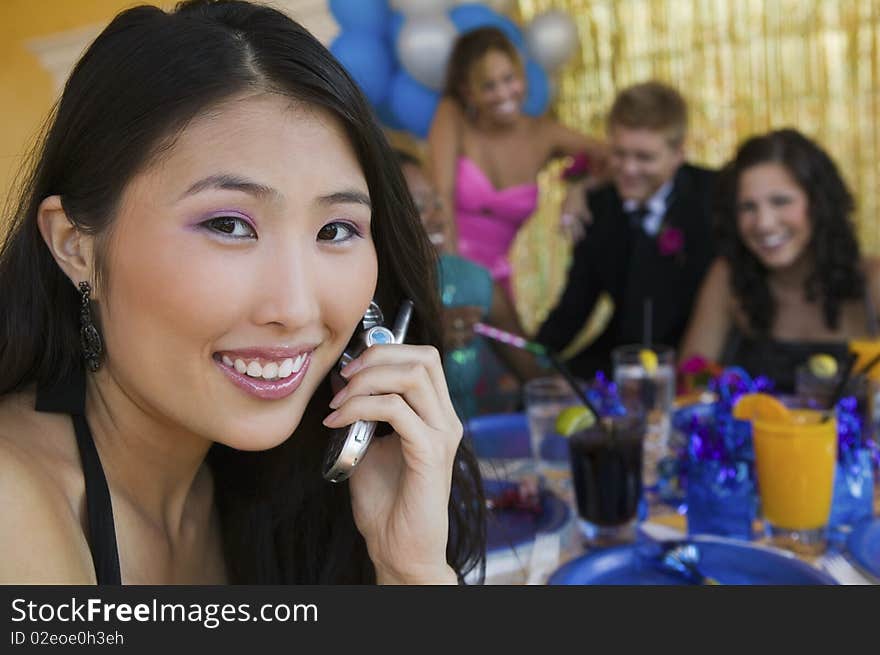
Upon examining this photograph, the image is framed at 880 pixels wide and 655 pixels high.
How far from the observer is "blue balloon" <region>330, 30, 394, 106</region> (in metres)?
3.76

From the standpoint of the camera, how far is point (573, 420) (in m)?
1.39

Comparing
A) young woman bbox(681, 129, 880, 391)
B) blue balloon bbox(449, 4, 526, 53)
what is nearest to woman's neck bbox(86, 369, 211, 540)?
young woman bbox(681, 129, 880, 391)

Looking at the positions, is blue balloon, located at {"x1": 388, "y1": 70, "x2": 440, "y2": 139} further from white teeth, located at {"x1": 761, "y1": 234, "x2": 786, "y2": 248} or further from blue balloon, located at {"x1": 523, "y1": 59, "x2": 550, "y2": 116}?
white teeth, located at {"x1": 761, "y1": 234, "x2": 786, "y2": 248}

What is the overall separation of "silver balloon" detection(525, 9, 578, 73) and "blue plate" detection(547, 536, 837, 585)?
10.9 ft

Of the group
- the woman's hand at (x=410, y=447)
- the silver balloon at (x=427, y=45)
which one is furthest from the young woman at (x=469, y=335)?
the silver balloon at (x=427, y=45)

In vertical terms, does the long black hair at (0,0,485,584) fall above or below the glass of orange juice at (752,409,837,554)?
above

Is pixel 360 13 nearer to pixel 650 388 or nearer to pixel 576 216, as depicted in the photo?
pixel 576 216

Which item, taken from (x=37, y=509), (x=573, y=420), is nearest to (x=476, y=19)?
(x=573, y=420)

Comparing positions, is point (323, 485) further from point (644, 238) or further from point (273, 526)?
point (644, 238)

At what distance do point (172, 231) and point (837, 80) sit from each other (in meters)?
4.34

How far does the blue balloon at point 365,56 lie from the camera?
12.3ft

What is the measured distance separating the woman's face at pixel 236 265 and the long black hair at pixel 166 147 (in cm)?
3

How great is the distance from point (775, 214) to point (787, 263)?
0.15 meters

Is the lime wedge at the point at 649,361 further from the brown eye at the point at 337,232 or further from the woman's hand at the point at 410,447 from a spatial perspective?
the brown eye at the point at 337,232
